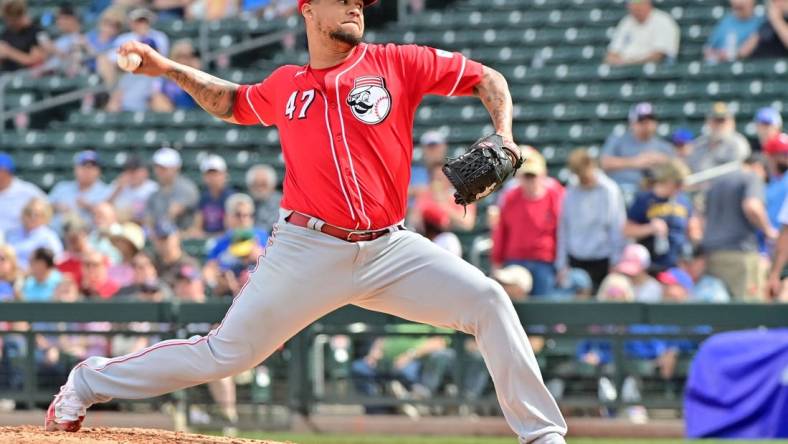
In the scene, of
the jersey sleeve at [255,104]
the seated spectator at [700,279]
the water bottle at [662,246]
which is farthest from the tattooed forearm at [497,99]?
the water bottle at [662,246]

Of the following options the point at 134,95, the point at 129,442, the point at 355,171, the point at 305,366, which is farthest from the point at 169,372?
the point at 134,95

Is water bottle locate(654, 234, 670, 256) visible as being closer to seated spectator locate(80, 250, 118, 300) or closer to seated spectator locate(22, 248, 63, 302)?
seated spectator locate(80, 250, 118, 300)

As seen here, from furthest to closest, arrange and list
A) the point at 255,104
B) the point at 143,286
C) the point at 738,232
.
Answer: the point at 143,286 < the point at 738,232 < the point at 255,104

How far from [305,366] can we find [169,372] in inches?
184

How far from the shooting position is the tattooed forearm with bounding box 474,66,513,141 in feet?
17.7

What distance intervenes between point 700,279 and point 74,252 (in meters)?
4.82

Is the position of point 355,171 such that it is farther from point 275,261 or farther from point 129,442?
point 129,442

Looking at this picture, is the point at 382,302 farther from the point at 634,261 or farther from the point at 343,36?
the point at 634,261

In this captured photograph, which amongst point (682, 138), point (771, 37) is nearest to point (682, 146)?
point (682, 138)

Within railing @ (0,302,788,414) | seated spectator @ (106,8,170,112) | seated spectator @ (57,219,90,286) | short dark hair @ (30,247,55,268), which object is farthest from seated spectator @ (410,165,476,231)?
seated spectator @ (106,8,170,112)

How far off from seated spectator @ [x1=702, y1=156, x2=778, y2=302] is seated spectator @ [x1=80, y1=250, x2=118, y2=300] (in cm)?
451

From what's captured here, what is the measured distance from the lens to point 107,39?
16.4 metres

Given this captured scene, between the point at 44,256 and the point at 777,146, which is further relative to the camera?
the point at 44,256

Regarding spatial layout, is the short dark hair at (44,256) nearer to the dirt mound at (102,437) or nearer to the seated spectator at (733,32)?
the dirt mound at (102,437)
